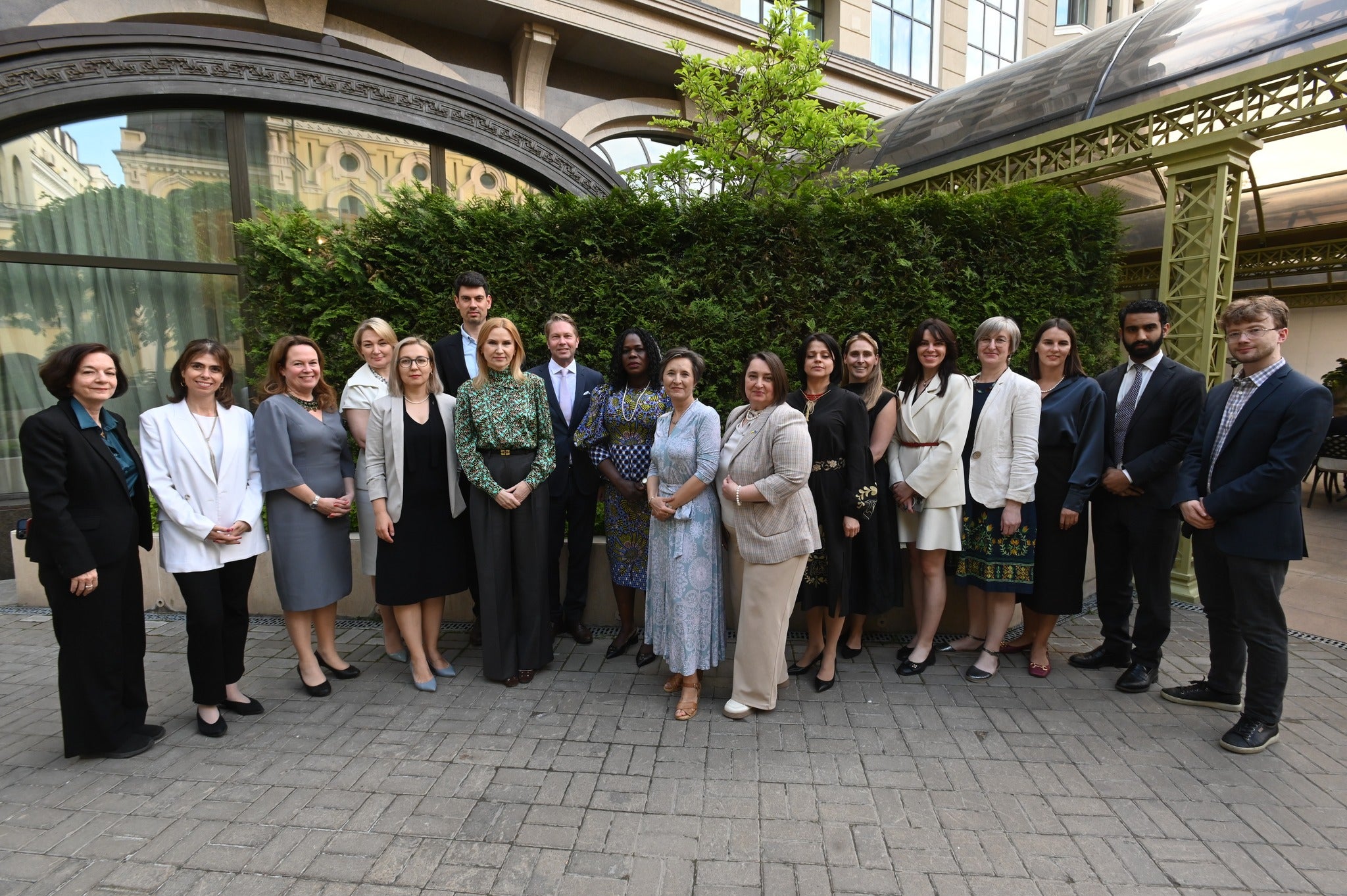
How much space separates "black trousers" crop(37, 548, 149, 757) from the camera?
3033 mm

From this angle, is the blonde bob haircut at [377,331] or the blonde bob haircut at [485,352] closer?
the blonde bob haircut at [485,352]

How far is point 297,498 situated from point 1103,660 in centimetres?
507

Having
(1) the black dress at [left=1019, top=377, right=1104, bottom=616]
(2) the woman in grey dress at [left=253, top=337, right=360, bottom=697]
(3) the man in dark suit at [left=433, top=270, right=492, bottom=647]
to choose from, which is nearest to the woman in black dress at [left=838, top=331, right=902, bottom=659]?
(1) the black dress at [left=1019, top=377, right=1104, bottom=616]

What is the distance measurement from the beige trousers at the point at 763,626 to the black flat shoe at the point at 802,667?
1.74ft

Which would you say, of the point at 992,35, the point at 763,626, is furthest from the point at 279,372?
the point at 992,35

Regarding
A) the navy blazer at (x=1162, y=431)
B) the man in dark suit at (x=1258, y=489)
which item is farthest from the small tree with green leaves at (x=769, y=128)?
the man in dark suit at (x=1258, y=489)

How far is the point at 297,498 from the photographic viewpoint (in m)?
3.67

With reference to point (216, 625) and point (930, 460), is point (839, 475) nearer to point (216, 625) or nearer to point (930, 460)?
point (930, 460)

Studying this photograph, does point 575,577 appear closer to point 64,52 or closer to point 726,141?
point 726,141

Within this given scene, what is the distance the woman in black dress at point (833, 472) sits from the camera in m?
3.63

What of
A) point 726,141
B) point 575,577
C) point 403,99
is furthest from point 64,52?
point 575,577

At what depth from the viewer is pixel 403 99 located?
7.49 meters

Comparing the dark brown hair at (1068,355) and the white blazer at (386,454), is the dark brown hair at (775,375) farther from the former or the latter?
the white blazer at (386,454)

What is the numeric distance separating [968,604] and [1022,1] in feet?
68.7
